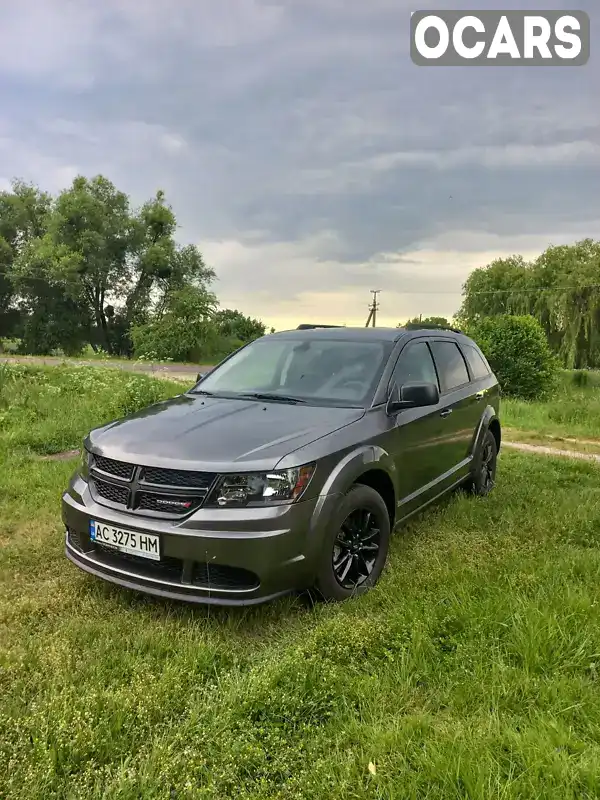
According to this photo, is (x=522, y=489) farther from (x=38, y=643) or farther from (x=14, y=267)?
(x=14, y=267)

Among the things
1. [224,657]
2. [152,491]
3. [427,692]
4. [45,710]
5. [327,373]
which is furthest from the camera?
[327,373]

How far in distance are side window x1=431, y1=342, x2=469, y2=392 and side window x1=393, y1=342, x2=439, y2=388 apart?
6.1 inches

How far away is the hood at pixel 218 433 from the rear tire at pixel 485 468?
2.38 m

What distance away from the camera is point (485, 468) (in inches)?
235

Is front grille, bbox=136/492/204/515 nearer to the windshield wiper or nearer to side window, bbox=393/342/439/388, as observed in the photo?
the windshield wiper

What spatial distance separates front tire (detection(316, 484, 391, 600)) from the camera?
128 inches

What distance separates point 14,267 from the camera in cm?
3675

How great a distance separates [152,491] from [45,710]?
1068 mm

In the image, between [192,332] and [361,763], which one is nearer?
[361,763]

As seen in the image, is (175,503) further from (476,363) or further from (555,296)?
(555,296)

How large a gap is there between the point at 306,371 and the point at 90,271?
1438 inches

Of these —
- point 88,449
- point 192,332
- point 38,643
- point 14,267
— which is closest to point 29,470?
point 88,449

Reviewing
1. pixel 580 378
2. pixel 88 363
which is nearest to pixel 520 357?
pixel 580 378

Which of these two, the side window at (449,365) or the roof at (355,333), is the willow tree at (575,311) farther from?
the roof at (355,333)
